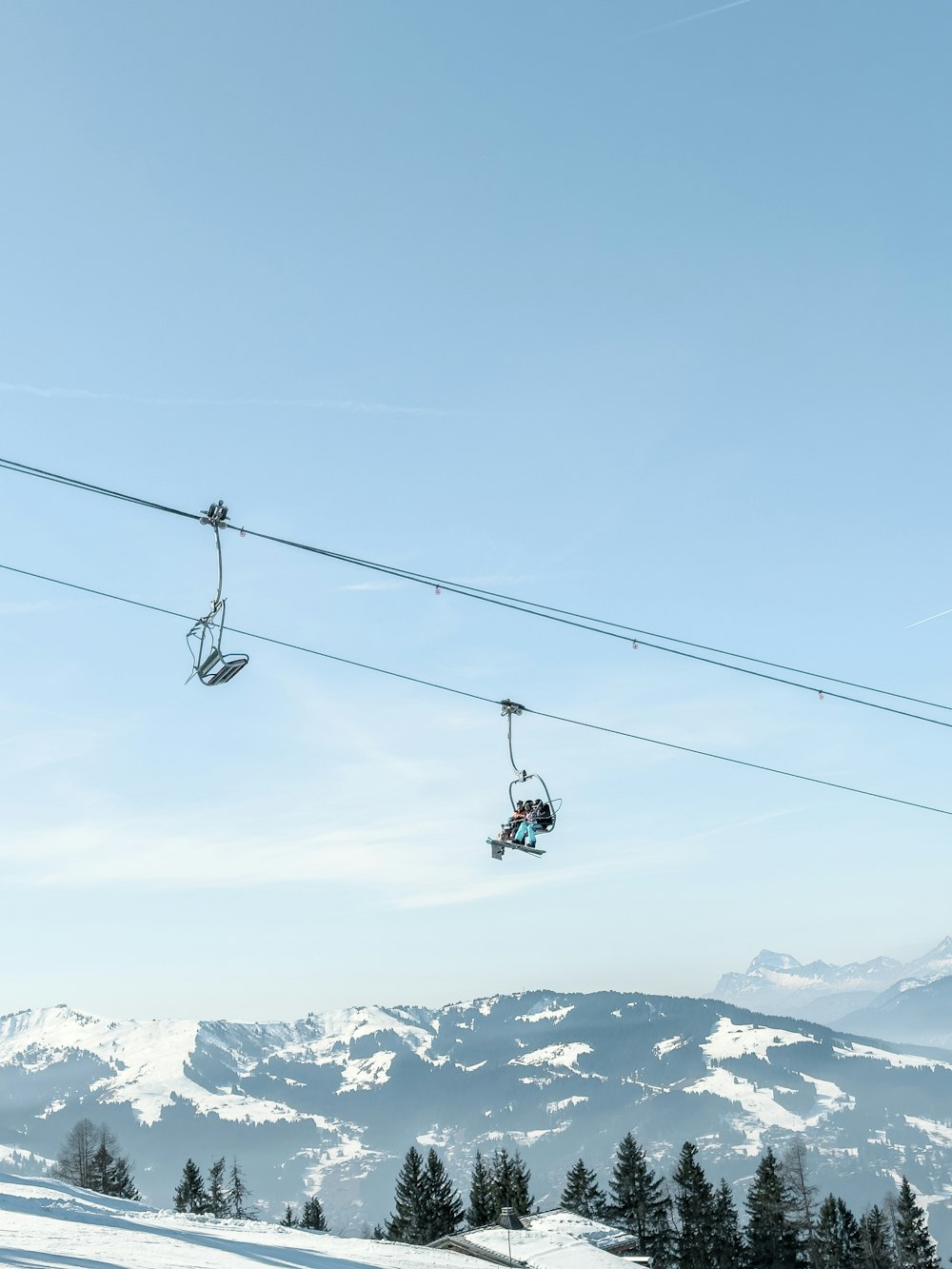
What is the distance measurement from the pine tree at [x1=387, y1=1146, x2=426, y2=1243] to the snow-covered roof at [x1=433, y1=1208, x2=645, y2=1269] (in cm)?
5029

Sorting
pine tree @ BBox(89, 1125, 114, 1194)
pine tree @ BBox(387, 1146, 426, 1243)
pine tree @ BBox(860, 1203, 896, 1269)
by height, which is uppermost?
pine tree @ BBox(89, 1125, 114, 1194)

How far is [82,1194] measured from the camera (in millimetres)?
34344

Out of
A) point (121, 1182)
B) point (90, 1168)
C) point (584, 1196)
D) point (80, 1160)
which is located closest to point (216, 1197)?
point (121, 1182)

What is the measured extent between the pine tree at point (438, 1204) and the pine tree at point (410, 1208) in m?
0.40

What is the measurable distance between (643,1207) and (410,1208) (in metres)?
26.9

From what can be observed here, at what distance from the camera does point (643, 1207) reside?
9519cm

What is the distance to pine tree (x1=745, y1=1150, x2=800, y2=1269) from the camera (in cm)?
8875

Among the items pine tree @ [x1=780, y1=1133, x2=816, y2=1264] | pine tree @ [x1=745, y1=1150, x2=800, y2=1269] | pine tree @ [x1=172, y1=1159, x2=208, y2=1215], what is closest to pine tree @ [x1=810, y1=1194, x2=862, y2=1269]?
pine tree @ [x1=780, y1=1133, x2=816, y2=1264]

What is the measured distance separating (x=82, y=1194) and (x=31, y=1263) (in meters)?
16.0

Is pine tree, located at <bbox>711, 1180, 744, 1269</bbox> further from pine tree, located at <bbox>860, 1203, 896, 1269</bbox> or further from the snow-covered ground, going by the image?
the snow-covered ground

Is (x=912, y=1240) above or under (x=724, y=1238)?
under

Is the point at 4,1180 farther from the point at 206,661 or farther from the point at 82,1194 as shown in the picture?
the point at 206,661

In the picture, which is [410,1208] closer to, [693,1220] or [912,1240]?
[693,1220]

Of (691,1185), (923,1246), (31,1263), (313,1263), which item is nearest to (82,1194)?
(313,1263)
